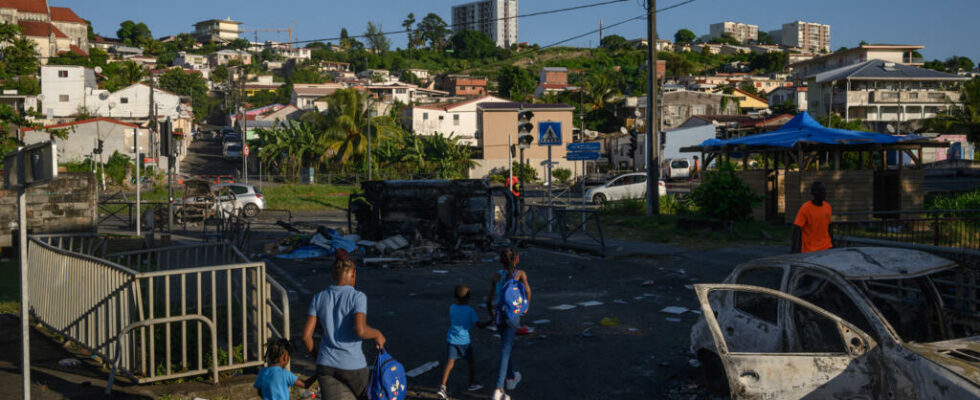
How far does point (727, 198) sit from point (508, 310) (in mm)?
15078

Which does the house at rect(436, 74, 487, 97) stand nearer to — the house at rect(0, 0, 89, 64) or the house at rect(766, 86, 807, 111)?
the house at rect(766, 86, 807, 111)

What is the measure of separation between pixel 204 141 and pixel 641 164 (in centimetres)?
5033

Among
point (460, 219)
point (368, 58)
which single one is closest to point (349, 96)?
point (460, 219)

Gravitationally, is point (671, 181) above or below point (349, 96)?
below

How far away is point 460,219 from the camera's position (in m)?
18.3

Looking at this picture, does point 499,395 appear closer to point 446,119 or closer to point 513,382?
point 513,382

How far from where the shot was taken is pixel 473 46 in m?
186

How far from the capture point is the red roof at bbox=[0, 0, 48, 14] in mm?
111300

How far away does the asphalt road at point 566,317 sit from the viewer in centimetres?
733

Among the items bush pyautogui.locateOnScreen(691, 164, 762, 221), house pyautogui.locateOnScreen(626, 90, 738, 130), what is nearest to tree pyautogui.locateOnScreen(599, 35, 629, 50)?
house pyautogui.locateOnScreen(626, 90, 738, 130)

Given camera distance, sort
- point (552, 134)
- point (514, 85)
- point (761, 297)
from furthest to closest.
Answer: point (514, 85)
point (552, 134)
point (761, 297)

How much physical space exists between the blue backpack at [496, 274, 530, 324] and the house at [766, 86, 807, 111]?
260 ft

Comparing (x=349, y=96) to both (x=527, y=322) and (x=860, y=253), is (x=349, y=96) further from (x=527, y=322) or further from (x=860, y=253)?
(x=860, y=253)

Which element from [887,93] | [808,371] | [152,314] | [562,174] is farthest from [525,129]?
[887,93]
